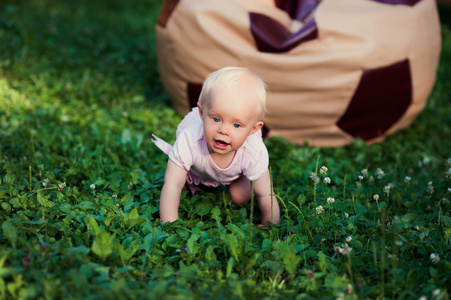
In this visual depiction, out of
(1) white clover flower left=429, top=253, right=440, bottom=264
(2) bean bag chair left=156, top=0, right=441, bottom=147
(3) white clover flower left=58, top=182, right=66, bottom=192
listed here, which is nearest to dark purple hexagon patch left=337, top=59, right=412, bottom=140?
(2) bean bag chair left=156, top=0, right=441, bottom=147

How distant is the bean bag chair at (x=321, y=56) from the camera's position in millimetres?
3318

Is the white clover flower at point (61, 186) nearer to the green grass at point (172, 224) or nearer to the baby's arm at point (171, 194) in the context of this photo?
the green grass at point (172, 224)

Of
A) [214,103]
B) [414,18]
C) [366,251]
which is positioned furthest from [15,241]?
[414,18]

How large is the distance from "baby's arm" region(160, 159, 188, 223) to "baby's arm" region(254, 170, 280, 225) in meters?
0.38

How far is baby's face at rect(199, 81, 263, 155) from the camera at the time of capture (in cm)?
206

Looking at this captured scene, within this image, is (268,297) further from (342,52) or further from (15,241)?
(342,52)

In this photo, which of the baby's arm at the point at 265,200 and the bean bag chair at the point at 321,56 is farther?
the bean bag chair at the point at 321,56

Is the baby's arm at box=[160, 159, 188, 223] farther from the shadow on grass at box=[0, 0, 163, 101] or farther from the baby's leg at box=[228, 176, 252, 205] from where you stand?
the shadow on grass at box=[0, 0, 163, 101]

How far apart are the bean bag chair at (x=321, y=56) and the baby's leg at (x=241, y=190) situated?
40.4 inches

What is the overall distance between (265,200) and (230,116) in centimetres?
55

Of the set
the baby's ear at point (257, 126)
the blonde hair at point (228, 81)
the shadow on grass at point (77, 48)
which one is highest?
the blonde hair at point (228, 81)

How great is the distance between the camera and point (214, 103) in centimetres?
208

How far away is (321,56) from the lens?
129 inches

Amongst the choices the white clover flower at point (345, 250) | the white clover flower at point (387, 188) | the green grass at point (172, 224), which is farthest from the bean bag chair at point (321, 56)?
the white clover flower at point (345, 250)
